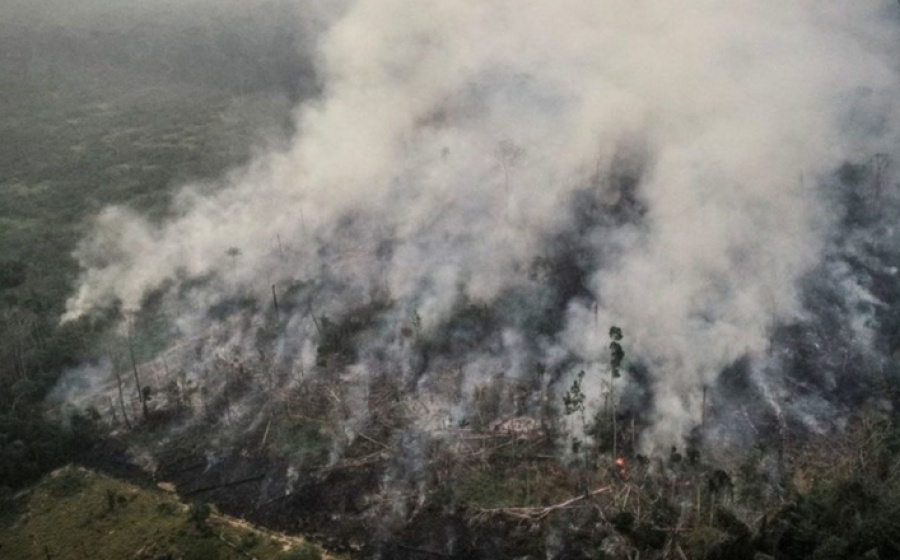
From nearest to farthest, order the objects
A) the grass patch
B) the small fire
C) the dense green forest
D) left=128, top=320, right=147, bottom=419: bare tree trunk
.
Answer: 1. the grass patch
2. the small fire
3. left=128, top=320, right=147, bottom=419: bare tree trunk
4. the dense green forest

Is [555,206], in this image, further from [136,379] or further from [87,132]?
[87,132]

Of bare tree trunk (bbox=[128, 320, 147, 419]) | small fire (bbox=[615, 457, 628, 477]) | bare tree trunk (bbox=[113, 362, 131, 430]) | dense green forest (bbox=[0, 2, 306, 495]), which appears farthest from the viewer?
dense green forest (bbox=[0, 2, 306, 495])

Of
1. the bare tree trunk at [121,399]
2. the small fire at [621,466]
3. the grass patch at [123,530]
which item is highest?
the bare tree trunk at [121,399]

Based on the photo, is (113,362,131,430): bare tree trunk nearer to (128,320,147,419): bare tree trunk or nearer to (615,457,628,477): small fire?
(128,320,147,419): bare tree trunk

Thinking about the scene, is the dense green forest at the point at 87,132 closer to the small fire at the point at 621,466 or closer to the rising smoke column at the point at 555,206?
the rising smoke column at the point at 555,206

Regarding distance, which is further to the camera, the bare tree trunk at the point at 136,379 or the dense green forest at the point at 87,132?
the dense green forest at the point at 87,132

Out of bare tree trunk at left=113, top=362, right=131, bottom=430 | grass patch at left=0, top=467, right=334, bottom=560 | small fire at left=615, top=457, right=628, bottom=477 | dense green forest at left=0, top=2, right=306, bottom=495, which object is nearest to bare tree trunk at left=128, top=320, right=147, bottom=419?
bare tree trunk at left=113, top=362, right=131, bottom=430

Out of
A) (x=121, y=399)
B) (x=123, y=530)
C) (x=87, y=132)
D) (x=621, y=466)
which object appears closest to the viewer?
(x=123, y=530)

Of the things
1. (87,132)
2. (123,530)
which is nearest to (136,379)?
(123,530)

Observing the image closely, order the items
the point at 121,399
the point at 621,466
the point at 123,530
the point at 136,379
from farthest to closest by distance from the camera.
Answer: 1. the point at 136,379
2. the point at 121,399
3. the point at 621,466
4. the point at 123,530

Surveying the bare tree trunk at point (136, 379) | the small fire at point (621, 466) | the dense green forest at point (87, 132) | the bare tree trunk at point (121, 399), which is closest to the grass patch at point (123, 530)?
the dense green forest at point (87, 132)

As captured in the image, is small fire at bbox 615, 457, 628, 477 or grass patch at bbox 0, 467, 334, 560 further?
Answer: small fire at bbox 615, 457, 628, 477

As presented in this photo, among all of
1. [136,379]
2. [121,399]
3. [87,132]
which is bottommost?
[121,399]
